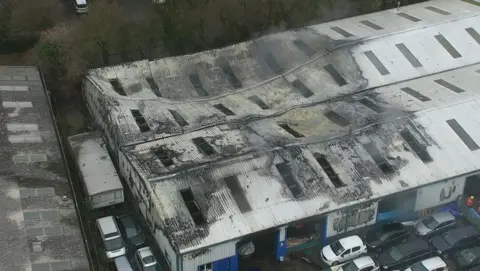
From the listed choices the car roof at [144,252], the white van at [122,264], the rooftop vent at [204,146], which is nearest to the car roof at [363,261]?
the rooftop vent at [204,146]

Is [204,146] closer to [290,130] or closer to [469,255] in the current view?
[290,130]

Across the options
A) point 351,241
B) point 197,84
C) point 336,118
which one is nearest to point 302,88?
point 336,118

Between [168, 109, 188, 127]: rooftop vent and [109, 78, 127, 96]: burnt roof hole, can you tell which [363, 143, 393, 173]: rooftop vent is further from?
[109, 78, 127, 96]: burnt roof hole

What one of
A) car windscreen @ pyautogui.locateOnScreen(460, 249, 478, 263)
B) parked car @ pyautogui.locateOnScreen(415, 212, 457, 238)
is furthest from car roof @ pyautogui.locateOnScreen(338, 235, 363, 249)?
car windscreen @ pyautogui.locateOnScreen(460, 249, 478, 263)

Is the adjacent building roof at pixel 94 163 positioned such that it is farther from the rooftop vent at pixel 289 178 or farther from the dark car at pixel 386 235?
the dark car at pixel 386 235

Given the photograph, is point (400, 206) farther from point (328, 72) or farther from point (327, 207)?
point (328, 72)

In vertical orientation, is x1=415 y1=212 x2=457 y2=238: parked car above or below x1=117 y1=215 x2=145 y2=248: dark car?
above
